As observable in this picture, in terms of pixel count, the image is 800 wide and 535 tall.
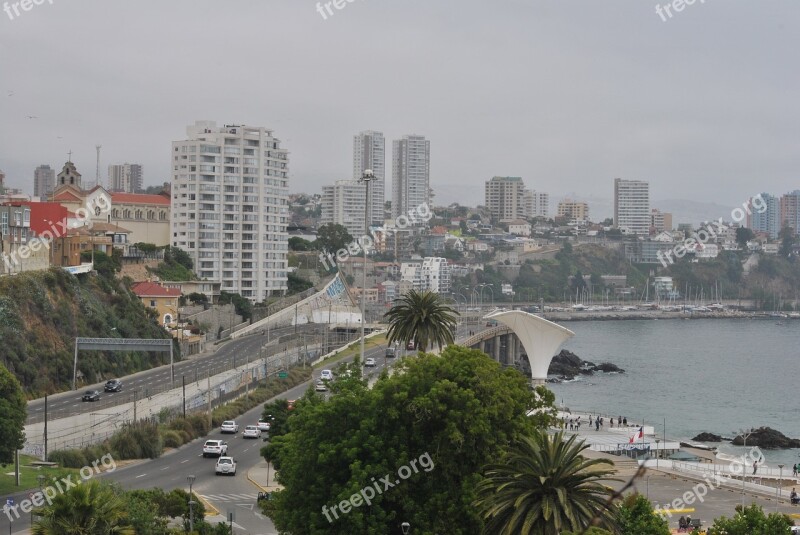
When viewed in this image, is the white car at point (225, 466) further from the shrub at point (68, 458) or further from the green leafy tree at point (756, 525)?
the green leafy tree at point (756, 525)

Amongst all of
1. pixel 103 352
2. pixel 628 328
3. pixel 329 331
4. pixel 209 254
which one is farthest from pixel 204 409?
pixel 628 328

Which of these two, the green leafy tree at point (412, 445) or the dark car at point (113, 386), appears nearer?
the green leafy tree at point (412, 445)

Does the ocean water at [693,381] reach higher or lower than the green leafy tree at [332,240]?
lower

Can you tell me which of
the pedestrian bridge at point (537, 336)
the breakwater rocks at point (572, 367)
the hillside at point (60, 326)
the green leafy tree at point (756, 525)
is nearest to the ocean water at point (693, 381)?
the breakwater rocks at point (572, 367)

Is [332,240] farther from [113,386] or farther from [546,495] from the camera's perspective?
[546,495]

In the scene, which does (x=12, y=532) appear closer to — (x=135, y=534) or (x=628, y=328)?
(x=135, y=534)

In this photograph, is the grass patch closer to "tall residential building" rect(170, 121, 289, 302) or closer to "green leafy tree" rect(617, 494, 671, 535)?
"green leafy tree" rect(617, 494, 671, 535)

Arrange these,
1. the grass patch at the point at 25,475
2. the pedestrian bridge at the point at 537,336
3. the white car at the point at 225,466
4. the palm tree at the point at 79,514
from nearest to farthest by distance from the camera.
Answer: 1. the palm tree at the point at 79,514
2. the grass patch at the point at 25,475
3. the white car at the point at 225,466
4. the pedestrian bridge at the point at 537,336
